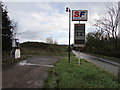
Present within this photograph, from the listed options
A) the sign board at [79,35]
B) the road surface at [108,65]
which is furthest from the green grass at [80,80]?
the sign board at [79,35]

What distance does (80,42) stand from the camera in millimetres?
13250

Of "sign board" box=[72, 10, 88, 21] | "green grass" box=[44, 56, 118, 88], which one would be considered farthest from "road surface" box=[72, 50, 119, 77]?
"sign board" box=[72, 10, 88, 21]

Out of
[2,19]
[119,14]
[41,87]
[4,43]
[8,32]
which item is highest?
[119,14]

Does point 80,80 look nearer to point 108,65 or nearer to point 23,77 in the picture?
point 23,77

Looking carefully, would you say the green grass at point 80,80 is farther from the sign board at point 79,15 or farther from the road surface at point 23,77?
the sign board at point 79,15

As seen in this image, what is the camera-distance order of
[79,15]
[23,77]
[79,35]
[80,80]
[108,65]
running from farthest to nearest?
[108,65], [79,35], [79,15], [23,77], [80,80]

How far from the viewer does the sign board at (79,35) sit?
43.4ft

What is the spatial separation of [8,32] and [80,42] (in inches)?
365

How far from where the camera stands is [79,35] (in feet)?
43.7

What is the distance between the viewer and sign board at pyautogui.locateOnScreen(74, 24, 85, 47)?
1323cm

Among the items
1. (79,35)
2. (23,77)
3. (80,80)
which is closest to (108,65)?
(79,35)

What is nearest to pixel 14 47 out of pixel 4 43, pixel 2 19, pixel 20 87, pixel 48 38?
pixel 4 43

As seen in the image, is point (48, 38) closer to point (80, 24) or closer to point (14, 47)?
point (14, 47)

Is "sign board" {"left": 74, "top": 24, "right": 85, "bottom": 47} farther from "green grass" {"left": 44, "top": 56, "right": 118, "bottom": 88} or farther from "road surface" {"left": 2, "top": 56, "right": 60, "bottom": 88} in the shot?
"green grass" {"left": 44, "top": 56, "right": 118, "bottom": 88}
